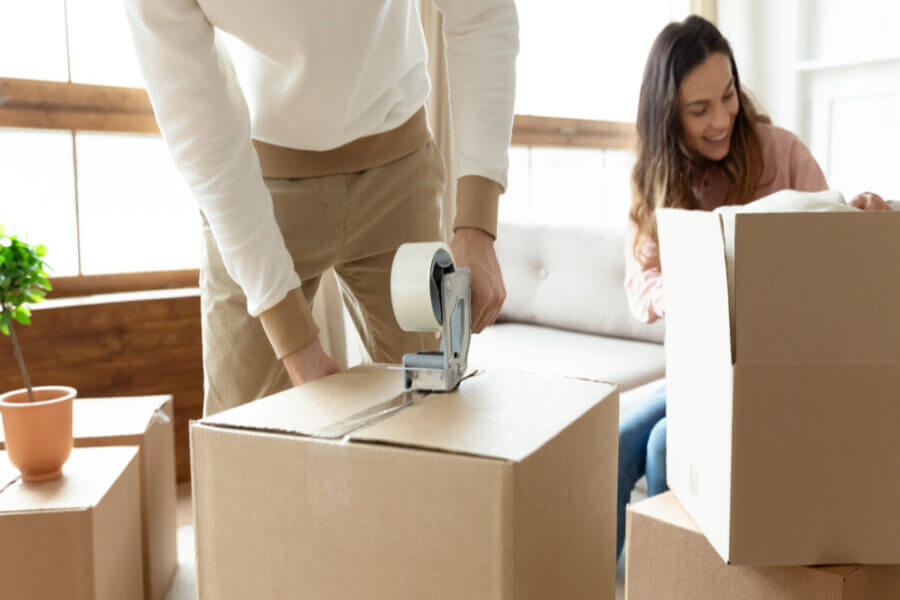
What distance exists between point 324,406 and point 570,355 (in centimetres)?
168

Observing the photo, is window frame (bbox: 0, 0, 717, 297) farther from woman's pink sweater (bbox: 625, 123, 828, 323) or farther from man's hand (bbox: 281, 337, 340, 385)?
man's hand (bbox: 281, 337, 340, 385)

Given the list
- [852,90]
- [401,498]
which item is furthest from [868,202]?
[852,90]

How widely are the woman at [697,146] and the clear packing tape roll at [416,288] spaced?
3.50 ft

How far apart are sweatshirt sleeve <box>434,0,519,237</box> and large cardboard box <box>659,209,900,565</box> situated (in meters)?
0.33

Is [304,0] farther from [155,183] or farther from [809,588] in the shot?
[155,183]

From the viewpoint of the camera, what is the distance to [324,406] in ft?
2.53

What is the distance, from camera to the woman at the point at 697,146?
183 centimetres

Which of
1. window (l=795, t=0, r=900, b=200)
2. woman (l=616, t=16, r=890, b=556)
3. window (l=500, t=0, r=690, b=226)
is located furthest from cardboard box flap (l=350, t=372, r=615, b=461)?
window (l=795, t=0, r=900, b=200)

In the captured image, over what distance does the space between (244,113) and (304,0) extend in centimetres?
17

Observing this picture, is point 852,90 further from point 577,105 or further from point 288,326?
point 288,326

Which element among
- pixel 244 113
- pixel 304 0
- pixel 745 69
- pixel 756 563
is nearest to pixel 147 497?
pixel 244 113

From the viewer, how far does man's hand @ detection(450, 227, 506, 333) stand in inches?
37.9

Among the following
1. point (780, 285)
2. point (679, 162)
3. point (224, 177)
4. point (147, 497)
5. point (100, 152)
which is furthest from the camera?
point (100, 152)

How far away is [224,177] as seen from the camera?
0.97 m
